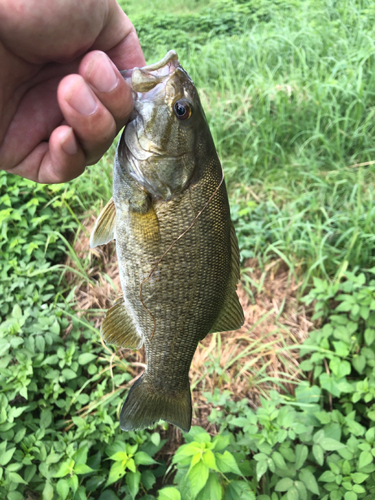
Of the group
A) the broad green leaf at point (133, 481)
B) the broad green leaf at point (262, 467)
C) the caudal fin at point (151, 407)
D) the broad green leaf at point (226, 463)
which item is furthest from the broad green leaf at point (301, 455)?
the broad green leaf at point (133, 481)

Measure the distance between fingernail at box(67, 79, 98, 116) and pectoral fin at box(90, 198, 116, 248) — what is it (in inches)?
15.6

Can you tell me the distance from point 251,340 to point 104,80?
2082mm

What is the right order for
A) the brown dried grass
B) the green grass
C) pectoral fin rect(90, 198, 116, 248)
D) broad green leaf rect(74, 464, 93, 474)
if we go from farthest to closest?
the green grass, the brown dried grass, broad green leaf rect(74, 464, 93, 474), pectoral fin rect(90, 198, 116, 248)

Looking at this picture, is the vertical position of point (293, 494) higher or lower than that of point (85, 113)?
lower

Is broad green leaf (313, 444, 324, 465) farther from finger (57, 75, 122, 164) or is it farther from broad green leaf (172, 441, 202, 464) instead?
finger (57, 75, 122, 164)

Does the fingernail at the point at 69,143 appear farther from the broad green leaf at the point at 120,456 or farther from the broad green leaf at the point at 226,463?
the broad green leaf at the point at 120,456

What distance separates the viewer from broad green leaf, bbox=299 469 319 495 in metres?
1.65

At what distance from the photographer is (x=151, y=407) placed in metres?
1.46

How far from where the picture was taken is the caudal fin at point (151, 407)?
1420 millimetres

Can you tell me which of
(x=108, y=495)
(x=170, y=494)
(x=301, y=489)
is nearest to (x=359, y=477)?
(x=301, y=489)

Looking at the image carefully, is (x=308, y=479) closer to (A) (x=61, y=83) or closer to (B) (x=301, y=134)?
(A) (x=61, y=83)

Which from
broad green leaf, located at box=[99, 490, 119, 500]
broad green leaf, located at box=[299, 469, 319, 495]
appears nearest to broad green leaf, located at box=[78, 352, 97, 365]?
broad green leaf, located at box=[99, 490, 119, 500]

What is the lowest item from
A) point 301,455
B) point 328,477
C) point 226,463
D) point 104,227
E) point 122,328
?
point 328,477

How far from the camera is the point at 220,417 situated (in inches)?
84.7
